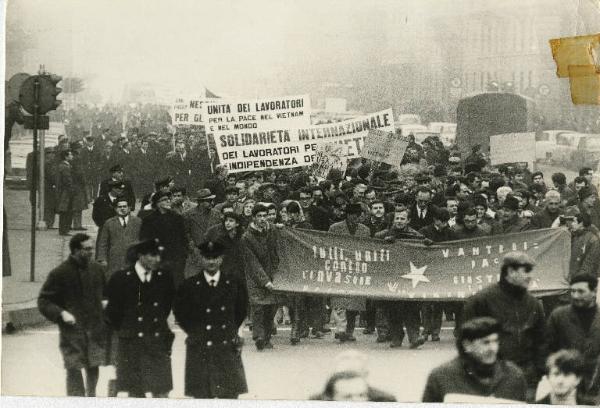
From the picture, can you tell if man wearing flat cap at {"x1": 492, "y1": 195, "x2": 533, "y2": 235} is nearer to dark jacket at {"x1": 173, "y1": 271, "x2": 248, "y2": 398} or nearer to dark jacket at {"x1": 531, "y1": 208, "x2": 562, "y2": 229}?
dark jacket at {"x1": 531, "y1": 208, "x2": 562, "y2": 229}

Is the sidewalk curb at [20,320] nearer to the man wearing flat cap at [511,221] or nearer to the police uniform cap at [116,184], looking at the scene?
the police uniform cap at [116,184]

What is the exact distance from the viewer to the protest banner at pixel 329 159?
40.0 ft

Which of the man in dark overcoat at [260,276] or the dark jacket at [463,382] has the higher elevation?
the man in dark overcoat at [260,276]

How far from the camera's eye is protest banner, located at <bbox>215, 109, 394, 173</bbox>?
12055 millimetres

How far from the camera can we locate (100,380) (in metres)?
11.0

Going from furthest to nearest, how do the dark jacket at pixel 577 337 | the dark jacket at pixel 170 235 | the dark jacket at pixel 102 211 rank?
the dark jacket at pixel 102 211 → the dark jacket at pixel 170 235 → the dark jacket at pixel 577 337

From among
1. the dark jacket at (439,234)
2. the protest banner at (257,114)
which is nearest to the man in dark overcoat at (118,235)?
the protest banner at (257,114)

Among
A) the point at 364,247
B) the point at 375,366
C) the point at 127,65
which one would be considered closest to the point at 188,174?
Result: the point at 127,65

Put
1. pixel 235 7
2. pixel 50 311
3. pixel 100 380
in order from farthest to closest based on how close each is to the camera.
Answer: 1. pixel 235 7
2. pixel 100 380
3. pixel 50 311

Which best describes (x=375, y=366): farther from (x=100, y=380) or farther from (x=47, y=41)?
(x=47, y=41)

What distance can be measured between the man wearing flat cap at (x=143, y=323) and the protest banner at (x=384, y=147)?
9.69ft

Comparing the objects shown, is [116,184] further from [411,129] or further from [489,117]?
[489,117]

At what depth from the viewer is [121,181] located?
12.0 m

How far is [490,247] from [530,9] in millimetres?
2446
